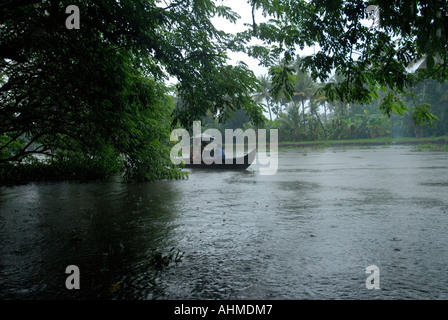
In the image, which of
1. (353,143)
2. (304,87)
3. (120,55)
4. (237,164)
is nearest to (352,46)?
(120,55)

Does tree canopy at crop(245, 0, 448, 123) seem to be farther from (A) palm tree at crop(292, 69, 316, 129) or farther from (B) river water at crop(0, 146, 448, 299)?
(A) palm tree at crop(292, 69, 316, 129)

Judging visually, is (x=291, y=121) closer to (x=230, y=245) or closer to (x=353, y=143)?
(x=353, y=143)

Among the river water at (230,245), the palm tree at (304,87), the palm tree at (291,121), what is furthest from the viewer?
the palm tree at (291,121)

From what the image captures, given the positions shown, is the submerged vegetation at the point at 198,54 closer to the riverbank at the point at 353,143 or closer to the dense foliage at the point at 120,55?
the dense foliage at the point at 120,55

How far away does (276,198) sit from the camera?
30.8 ft

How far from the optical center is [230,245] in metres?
5.23

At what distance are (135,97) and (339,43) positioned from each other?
13.4 feet

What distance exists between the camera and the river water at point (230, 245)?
3709mm

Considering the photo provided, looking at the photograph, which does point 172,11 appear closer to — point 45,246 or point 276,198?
point 45,246

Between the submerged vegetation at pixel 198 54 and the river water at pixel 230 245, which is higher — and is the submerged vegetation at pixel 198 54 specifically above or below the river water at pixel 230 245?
above

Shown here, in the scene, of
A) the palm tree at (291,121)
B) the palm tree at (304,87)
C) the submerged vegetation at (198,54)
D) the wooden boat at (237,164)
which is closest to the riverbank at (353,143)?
the palm tree at (291,121)

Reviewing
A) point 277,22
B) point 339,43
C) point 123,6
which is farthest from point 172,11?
point 339,43
